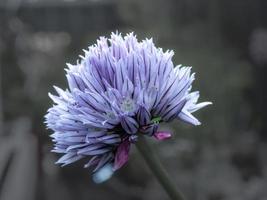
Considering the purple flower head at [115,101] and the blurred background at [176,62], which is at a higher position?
the blurred background at [176,62]

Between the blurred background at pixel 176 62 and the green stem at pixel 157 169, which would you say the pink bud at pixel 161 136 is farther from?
the blurred background at pixel 176 62

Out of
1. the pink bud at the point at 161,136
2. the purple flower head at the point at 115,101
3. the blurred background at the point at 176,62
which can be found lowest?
the pink bud at the point at 161,136

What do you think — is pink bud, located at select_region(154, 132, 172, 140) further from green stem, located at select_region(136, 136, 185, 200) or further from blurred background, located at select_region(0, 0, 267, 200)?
blurred background, located at select_region(0, 0, 267, 200)

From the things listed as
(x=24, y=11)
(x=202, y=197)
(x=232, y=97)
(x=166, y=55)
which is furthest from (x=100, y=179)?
(x=24, y=11)

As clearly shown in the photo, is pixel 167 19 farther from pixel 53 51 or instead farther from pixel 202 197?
pixel 202 197

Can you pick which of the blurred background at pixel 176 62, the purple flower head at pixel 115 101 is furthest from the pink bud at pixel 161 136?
the blurred background at pixel 176 62

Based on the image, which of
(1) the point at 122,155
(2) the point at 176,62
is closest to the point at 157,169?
(1) the point at 122,155
